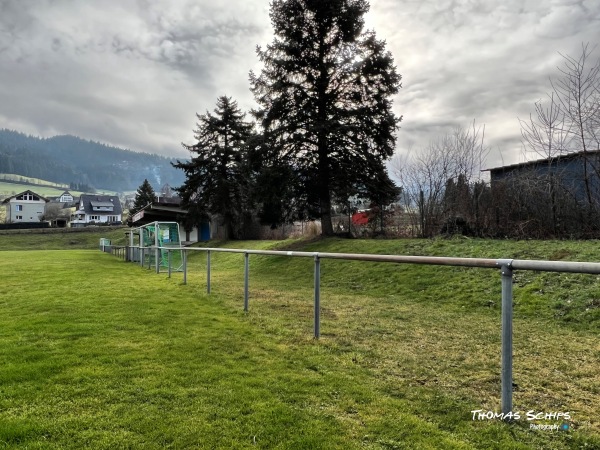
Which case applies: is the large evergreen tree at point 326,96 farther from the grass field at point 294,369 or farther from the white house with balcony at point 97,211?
the white house with balcony at point 97,211

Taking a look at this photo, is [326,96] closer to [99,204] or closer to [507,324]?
[507,324]

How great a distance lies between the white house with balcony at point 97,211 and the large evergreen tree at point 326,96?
303ft

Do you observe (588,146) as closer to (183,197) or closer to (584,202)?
(584,202)

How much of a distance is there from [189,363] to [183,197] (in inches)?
1242

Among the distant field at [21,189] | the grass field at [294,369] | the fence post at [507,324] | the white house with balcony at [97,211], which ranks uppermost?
the distant field at [21,189]

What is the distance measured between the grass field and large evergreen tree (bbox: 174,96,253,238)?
79.9 feet

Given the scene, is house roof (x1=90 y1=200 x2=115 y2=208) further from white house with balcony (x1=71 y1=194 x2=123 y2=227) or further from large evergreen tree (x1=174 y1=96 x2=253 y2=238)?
large evergreen tree (x1=174 y1=96 x2=253 y2=238)

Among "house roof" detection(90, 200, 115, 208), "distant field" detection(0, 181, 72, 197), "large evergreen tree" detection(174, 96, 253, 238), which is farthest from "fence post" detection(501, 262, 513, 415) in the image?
"distant field" detection(0, 181, 72, 197)

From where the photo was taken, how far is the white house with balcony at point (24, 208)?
3644 inches

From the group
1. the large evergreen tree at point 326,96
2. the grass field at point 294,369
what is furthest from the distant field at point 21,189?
the grass field at point 294,369

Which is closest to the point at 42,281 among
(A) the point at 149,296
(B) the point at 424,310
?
(A) the point at 149,296

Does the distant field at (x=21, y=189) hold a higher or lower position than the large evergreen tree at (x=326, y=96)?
higher

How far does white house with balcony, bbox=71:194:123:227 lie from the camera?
102 metres

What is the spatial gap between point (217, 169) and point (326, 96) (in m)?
16.2
